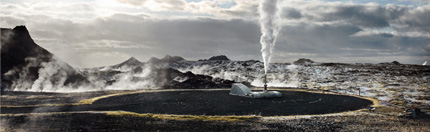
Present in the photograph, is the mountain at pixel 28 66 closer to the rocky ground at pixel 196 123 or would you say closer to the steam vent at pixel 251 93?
the rocky ground at pixel 196 123

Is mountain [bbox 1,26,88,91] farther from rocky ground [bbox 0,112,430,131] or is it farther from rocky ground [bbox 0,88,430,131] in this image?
rocky ground [bbox 0,112,430,131]

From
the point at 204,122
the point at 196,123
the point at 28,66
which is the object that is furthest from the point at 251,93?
the point at 28,66

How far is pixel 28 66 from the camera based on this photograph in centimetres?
9812

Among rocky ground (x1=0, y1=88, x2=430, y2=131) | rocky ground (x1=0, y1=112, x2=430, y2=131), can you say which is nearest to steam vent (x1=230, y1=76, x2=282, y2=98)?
rocky ground (x1=0, y1=88, x2=430, y2=131)

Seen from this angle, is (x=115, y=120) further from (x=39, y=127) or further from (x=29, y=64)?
(x=29, y=64)

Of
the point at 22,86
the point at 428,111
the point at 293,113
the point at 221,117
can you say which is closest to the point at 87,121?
the point at 221,117

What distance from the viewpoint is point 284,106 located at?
41.8m

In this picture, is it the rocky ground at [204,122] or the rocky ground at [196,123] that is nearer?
the rocky ground at [196,123]

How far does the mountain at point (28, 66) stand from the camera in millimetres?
83312

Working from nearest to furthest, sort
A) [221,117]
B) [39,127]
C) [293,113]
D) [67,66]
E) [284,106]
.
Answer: [39,127]
[221,117]
[293,113]
[284,106]
[67,66]

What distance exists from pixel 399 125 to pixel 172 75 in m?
80.9

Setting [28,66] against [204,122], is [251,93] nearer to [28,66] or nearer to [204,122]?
[204,122]

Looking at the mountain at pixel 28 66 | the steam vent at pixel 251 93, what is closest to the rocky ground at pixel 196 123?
the steam vent at pixel 251 93

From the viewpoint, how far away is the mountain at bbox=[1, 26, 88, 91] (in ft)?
273
